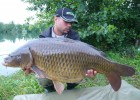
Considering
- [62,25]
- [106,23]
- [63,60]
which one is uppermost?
[62,25]

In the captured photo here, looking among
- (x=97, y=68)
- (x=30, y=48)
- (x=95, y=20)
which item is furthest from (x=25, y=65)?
(x=95, y=20)

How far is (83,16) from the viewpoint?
5844 millimetres

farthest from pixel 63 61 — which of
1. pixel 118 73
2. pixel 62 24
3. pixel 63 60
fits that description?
pixel 62 24

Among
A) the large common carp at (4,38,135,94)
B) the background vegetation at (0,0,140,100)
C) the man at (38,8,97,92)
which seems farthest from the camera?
the background vegetation at (0,0,140,100)

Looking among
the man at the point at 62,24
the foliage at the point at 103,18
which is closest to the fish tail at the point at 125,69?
the man at the point at 62,24

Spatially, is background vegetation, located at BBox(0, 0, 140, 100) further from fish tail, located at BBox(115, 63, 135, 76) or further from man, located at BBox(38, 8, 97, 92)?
fish tail, located at BBox(115, 63, 135, 76)

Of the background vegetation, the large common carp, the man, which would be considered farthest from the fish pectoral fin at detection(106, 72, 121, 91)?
the background vegetation

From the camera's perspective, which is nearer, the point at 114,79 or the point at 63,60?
the point at 63,60

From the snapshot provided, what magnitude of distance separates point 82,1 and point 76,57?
371 cm

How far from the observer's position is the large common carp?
6.80ft

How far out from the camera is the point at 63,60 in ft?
6.79

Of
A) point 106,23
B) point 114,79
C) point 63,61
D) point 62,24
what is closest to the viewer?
point 63,61

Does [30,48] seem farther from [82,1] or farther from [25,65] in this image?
[82,1]

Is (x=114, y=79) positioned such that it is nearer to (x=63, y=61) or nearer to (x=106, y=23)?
(x=63, y=61)
